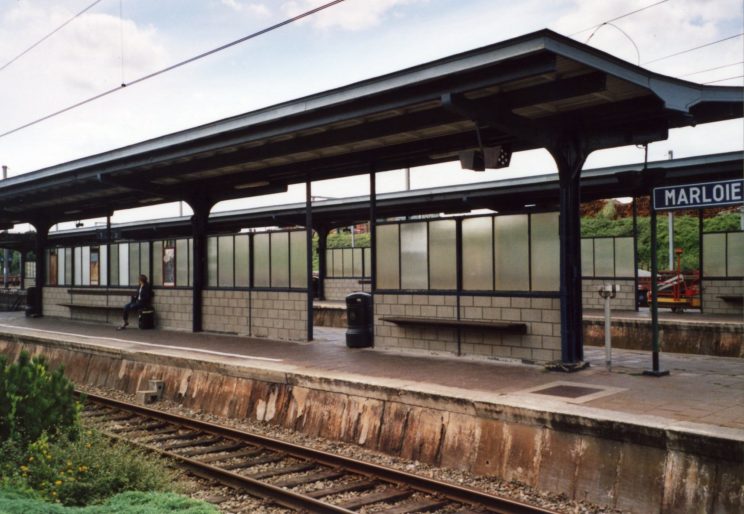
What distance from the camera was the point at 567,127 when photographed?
1009 cm

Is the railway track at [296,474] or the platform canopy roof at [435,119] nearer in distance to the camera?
the railway track at [296,474]

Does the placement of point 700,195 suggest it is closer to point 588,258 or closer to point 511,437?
point 511,437

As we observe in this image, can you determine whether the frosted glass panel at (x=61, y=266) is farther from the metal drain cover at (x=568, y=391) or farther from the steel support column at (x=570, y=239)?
the metal drain cover at (x=568, y=391)

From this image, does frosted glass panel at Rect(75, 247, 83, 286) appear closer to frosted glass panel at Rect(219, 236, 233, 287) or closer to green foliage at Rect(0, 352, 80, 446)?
frosted glass panel at Rect(219, 236, 233, 287)

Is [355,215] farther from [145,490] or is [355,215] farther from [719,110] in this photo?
[145,490]

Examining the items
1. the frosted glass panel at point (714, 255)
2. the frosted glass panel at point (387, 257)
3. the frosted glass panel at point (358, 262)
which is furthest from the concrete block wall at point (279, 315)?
the frosted glass panel at point (358, 262)

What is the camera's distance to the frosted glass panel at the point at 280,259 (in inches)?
585

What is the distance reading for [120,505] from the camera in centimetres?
501

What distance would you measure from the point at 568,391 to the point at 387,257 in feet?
17.9

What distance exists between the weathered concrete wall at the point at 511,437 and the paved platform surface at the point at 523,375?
0.22 meters

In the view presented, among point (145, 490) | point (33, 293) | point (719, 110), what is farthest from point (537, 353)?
point (33, 293)

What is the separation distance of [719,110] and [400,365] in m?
6.03

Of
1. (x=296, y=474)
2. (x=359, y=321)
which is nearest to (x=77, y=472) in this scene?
(x=296, y=474)

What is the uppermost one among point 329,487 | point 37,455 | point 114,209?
point 114,209
